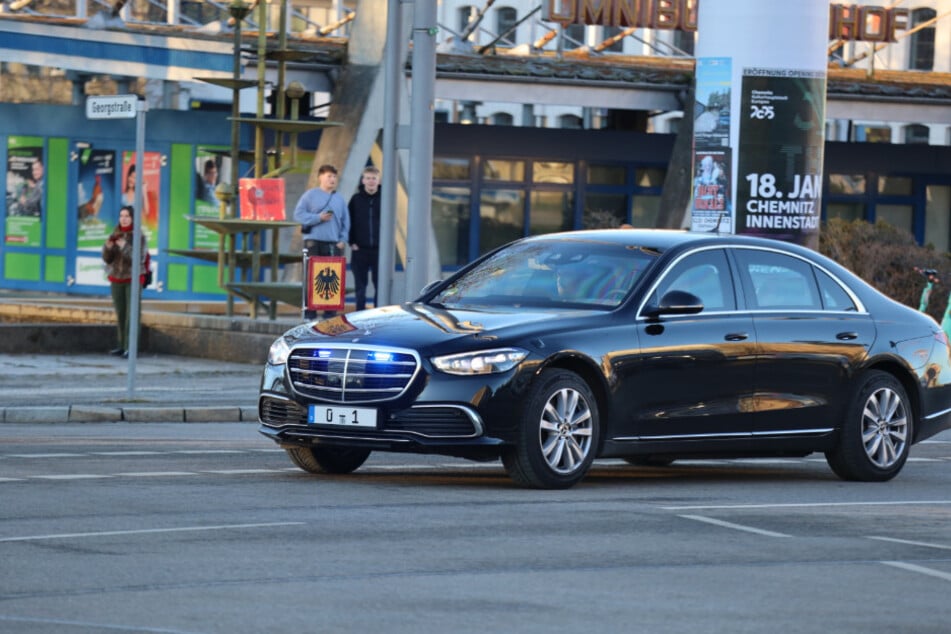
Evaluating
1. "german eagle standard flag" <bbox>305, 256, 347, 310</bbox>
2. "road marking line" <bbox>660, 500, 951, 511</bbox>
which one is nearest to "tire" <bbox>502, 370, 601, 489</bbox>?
"road marking line" <bbox>660, 500, 951, 511</bbox>

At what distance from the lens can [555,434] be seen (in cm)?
1210

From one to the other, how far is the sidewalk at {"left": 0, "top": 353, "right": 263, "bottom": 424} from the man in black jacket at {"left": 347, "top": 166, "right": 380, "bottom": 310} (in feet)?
5.65

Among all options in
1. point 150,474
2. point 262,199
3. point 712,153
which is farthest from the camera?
point 262,199

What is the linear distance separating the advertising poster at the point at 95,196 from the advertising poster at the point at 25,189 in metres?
0.83

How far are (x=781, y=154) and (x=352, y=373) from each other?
1143cm

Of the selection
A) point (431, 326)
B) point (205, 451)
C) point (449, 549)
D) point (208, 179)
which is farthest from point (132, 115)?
point (208, 179)

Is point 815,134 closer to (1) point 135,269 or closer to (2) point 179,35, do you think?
(1) point 135,269

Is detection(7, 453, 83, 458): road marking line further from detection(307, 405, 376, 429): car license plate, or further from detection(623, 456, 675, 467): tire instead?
detection(623, 456, 675, 467): tire

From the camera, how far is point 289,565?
28.9 ft

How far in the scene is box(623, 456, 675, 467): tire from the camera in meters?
14.5

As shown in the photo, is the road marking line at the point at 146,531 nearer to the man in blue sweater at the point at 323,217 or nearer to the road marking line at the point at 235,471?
the road marking line at the point at 235,471

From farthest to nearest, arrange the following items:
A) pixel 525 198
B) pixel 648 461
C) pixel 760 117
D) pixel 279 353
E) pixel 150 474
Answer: pixel 525 198
pixel 760 117
pixel 648 461
pixel 150 474
pixel 279 353

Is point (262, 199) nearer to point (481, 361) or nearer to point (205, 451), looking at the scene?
point (205, 451)

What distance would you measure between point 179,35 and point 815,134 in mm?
13978
